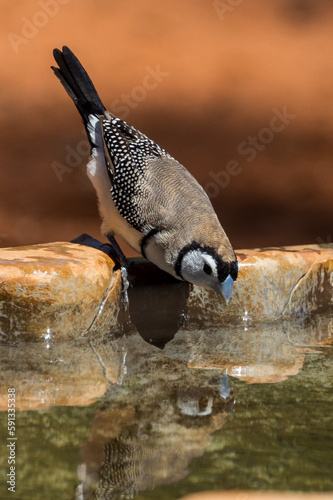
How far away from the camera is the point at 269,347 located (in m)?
3.42

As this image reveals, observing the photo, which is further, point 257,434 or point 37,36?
point 37,36

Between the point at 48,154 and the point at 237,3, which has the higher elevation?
the point at 237,3

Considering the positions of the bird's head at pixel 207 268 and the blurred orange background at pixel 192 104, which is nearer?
the bird's head at pixel 207 268

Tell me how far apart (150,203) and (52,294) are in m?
0.77

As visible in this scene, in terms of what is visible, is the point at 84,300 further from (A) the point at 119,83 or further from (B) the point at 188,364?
(A) the point at 119,83

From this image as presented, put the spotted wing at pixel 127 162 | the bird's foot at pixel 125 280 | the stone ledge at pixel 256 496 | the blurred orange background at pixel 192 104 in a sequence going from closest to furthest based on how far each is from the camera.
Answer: the stone ledge at pixel 256 496
the bird's foot at pixel 125 280
the spotted wing at pixel 127 162
the blurred orange background at pixel 192 104

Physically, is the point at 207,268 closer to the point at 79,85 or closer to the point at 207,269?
the point at 207,269

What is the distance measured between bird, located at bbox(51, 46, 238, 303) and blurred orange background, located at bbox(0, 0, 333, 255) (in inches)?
94.2

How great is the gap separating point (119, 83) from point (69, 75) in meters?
3.49

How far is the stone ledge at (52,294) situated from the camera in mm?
3039

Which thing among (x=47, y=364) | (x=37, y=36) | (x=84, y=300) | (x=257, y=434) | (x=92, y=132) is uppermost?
(x=37, y=36)

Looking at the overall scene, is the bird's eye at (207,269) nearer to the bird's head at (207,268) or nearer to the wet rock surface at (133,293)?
the bird's head at (207,268)

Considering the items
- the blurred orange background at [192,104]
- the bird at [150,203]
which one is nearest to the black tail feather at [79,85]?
the bird at [150,203]

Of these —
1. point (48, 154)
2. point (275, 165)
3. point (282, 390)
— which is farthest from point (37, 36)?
point (282, 390)
